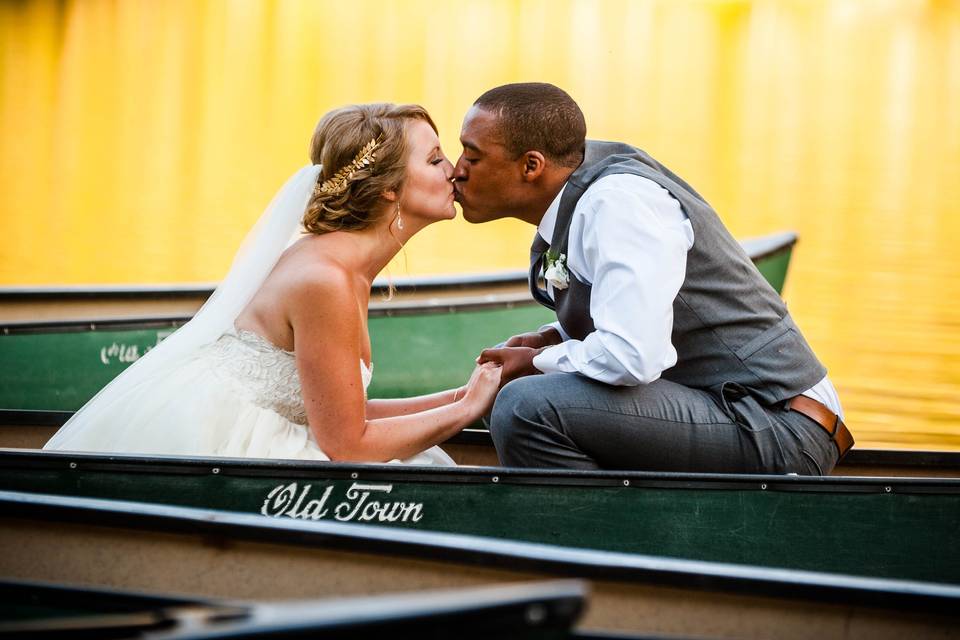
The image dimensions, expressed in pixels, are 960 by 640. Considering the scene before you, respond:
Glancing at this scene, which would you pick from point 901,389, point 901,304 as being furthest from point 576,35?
point 901,389

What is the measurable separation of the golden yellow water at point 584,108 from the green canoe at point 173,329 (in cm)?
60

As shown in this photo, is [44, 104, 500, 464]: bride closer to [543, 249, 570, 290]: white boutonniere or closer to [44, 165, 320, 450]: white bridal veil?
[44, 165, 320, 450]: white bridal veil

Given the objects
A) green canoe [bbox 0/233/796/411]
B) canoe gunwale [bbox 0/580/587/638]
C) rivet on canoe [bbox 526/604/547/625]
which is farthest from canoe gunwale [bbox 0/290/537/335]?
rivet on canoe [bbox 526/604/547/625]

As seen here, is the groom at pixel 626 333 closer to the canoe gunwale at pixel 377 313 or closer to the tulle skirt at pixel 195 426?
the tulle skirt at pixel 195 426

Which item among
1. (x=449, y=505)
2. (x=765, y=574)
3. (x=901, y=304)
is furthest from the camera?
(x=901, y=304)

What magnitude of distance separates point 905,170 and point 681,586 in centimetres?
1616

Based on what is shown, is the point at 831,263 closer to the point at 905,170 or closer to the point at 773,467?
the point at 905,170

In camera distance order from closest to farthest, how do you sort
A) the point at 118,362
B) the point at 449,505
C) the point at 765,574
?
1. the point at 765,574
2. the point at 449,505
3. the point at 118,362

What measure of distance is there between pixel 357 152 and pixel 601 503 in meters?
1.03

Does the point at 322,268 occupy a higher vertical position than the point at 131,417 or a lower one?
higher

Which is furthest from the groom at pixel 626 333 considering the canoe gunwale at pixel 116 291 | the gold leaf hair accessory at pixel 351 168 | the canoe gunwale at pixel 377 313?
the canoe gunwale at pixel 116 291

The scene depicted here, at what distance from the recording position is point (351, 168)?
3055 millimetres

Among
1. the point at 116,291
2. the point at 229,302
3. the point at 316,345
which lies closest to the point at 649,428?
the point at 316,345

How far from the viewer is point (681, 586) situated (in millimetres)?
2289
